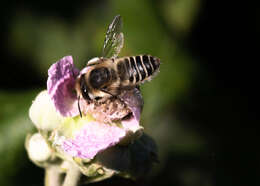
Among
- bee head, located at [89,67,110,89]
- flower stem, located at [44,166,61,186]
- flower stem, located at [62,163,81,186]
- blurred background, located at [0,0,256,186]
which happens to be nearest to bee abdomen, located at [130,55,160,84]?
bee head, located at [89,67,110,89]

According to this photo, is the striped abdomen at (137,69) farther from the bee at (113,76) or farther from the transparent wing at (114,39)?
the transparent wing at (114,39)

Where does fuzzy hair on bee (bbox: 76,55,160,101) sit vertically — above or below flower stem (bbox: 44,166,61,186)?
above

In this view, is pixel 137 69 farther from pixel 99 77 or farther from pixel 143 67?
pixel 99 77

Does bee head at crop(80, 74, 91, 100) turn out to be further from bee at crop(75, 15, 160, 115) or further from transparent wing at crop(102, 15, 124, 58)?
transparent wing at crop(102, 15, 124, 58)

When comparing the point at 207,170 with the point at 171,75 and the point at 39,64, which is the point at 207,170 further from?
the point at 39,64

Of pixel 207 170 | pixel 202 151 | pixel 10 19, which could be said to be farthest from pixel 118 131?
pixel 10 19

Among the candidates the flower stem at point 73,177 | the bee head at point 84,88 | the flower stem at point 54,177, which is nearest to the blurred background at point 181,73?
the flower stem at point 54,177
